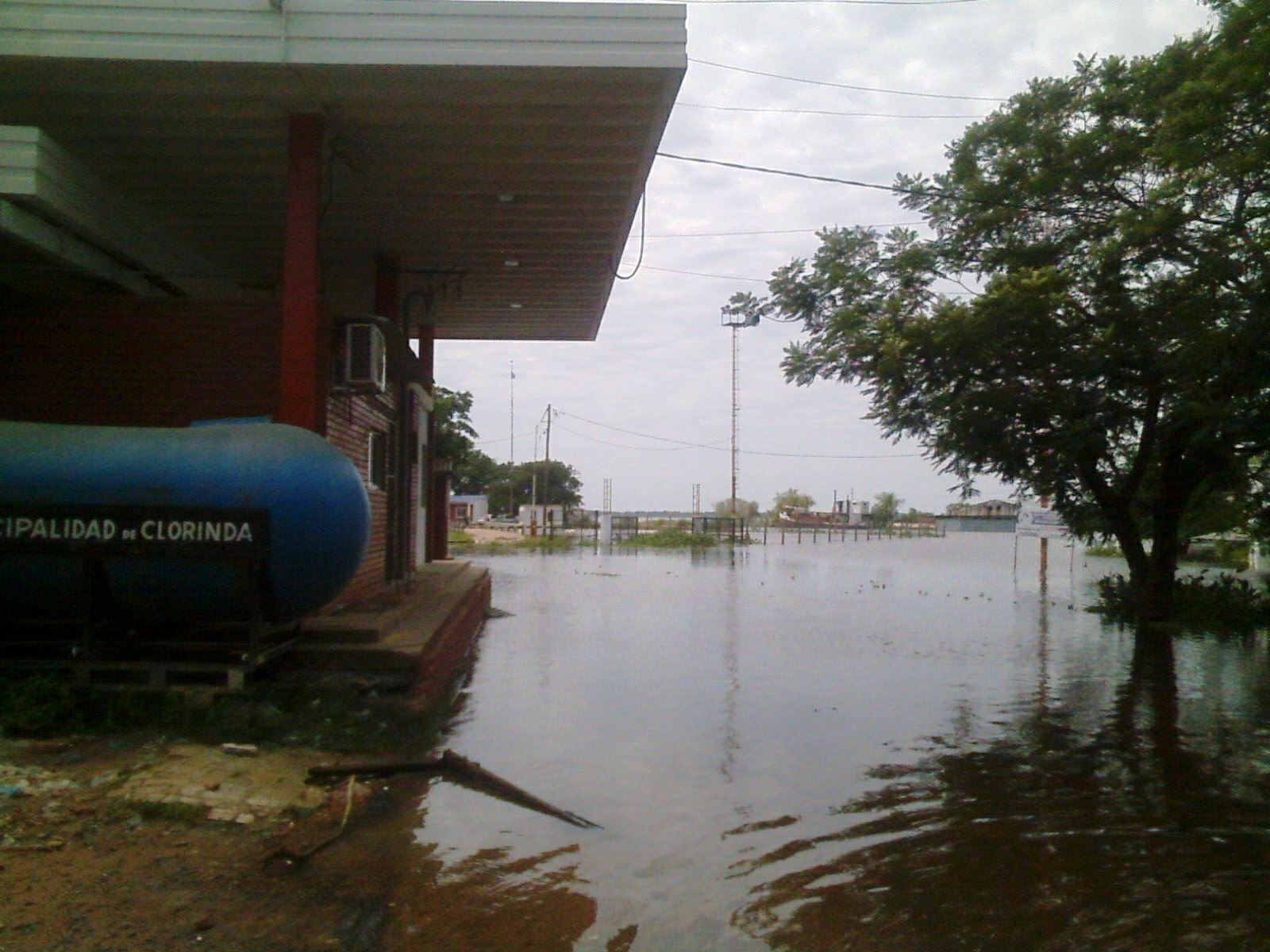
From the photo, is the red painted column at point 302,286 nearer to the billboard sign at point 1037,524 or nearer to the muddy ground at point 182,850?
the muddy ground at point 182,850

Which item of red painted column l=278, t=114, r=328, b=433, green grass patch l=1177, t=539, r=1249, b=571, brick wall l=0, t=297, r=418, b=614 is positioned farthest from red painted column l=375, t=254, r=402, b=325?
green grass patch l=1177, t=539, r=1249, b=571

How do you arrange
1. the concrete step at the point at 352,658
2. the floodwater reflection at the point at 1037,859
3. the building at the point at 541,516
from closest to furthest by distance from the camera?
the floodwater reflection at the point at 1037,859, the concrete step at the point at 352,658, the building at the point at 541,516

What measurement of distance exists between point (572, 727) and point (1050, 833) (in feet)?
13.0

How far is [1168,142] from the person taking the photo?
1305cm

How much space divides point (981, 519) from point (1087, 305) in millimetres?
103749

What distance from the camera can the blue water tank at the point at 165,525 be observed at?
24.3ft

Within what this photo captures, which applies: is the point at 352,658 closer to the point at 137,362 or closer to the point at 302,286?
the point at 302,286

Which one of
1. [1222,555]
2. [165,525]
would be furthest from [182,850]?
[1222,555]

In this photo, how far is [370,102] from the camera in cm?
971

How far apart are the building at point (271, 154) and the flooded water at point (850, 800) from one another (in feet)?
12.0

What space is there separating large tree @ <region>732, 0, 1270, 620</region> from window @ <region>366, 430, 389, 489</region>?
24.5 feet

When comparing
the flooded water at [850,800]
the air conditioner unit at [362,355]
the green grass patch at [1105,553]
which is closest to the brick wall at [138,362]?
the air conditioner unit at [362,355]

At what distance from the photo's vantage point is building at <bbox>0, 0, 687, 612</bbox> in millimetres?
8984

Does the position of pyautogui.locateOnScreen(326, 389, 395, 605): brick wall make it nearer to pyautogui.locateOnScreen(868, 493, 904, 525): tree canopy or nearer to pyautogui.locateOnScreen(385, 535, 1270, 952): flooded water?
pyautogui.locateOnScreen(385, 535, 1270, 952): flooded water
